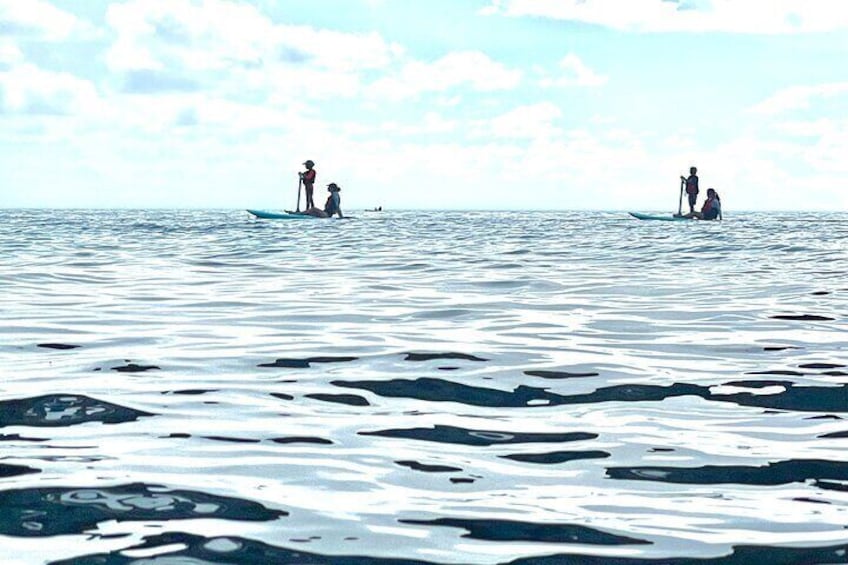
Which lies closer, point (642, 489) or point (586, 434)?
point (642, 489)

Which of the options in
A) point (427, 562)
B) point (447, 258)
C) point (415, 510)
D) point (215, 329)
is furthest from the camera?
point (447, 258)

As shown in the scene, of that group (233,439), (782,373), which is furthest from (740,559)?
(782,373)

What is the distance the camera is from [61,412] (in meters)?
5.19

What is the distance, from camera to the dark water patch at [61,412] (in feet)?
16.3

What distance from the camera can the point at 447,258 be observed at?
18172mm

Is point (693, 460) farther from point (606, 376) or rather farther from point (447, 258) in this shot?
point (447, 258)

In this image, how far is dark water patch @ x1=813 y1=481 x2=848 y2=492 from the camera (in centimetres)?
383

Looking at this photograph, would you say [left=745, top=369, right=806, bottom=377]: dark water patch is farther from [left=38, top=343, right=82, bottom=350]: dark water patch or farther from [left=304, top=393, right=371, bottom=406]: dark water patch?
[left=38, top=343, right=82, bottom=350]: dark water patch

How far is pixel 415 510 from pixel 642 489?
88 centimetres

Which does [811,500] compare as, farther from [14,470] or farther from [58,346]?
[58,346]

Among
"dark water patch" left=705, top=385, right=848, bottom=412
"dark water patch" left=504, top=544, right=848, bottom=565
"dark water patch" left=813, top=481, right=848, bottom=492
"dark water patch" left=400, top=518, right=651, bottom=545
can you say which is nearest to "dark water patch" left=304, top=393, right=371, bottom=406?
"dark water patch" left=705, top=385, right=848, bottom=412

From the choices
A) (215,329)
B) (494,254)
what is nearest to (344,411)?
(215,329)

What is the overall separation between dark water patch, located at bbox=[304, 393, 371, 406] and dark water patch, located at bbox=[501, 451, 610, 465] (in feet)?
4.43

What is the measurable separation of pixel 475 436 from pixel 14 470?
1.93m
